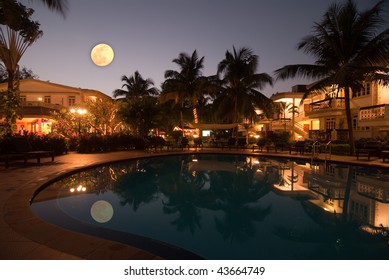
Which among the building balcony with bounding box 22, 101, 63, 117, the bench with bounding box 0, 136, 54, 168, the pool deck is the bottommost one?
A: the pool deck

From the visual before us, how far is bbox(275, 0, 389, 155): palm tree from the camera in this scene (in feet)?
50.4

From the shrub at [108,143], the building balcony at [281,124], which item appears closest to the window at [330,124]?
the building balcony at [281,124]

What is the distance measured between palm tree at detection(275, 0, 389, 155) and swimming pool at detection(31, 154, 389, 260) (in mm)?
7403

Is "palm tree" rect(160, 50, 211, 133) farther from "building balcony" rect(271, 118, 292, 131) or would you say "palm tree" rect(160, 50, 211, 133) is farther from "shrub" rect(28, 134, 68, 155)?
"shrub" rect(28, 134, 68, 155)

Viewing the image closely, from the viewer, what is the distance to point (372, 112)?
67.5 ft

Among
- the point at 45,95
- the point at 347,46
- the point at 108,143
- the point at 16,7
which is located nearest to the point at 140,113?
the point at 108,143

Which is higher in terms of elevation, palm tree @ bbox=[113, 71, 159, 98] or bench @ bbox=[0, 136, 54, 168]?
palm tree @ bbox=[113, 71, 159, 98]

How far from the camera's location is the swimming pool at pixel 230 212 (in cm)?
477

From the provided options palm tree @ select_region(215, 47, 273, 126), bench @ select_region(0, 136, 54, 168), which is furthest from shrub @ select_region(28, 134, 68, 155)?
palm tree @ select_region(215, 47, 273, 126)

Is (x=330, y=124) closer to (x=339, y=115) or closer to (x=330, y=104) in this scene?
(x=339, y=115)

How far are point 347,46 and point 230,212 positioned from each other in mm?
15303

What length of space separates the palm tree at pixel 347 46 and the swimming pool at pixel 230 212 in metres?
7.40
